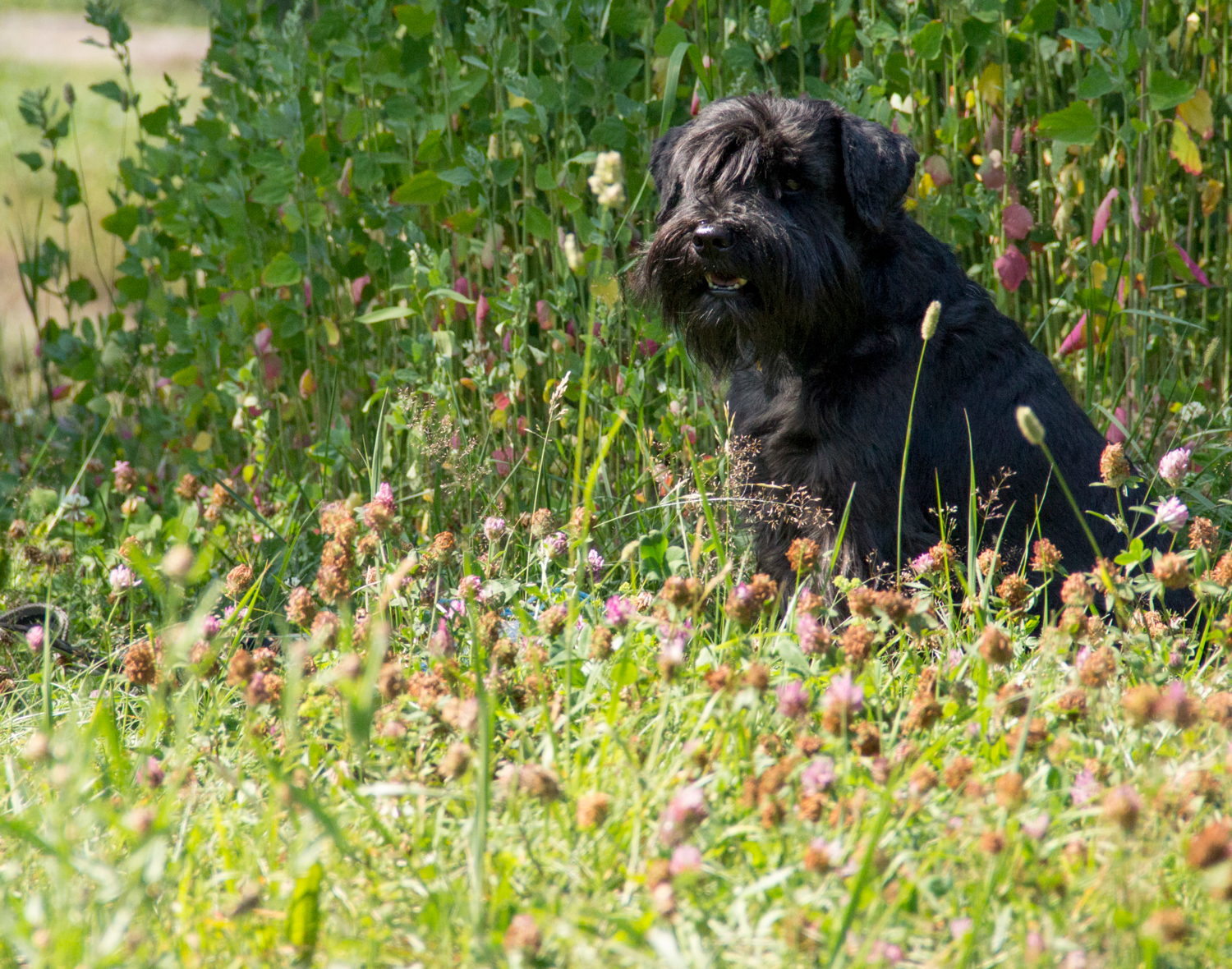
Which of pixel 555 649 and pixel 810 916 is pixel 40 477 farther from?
pixel 810 916

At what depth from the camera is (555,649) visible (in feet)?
6.39

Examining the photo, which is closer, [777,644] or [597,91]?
[777,644]

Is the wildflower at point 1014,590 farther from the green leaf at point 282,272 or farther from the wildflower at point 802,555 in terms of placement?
the green leaf at point 282,272

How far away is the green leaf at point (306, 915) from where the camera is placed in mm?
1249

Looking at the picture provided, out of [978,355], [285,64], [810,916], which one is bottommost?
[810,916]

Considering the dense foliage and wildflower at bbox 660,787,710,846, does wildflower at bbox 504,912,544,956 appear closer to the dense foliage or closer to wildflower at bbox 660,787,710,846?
the dense foliage

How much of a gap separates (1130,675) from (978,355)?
2.94 ft

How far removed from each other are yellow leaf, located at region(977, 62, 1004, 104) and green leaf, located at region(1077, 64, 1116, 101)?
0.38 metres

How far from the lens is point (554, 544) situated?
2.13 m

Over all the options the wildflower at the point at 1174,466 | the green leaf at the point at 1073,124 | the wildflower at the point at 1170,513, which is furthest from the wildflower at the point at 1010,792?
the green leaf at the point at 1073,124

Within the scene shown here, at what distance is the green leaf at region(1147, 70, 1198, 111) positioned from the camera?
2.82 metres

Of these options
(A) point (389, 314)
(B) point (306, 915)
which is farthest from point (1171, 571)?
(A) point (389, 314)

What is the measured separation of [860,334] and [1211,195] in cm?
154

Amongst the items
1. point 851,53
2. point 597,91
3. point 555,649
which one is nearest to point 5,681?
point 555,649
